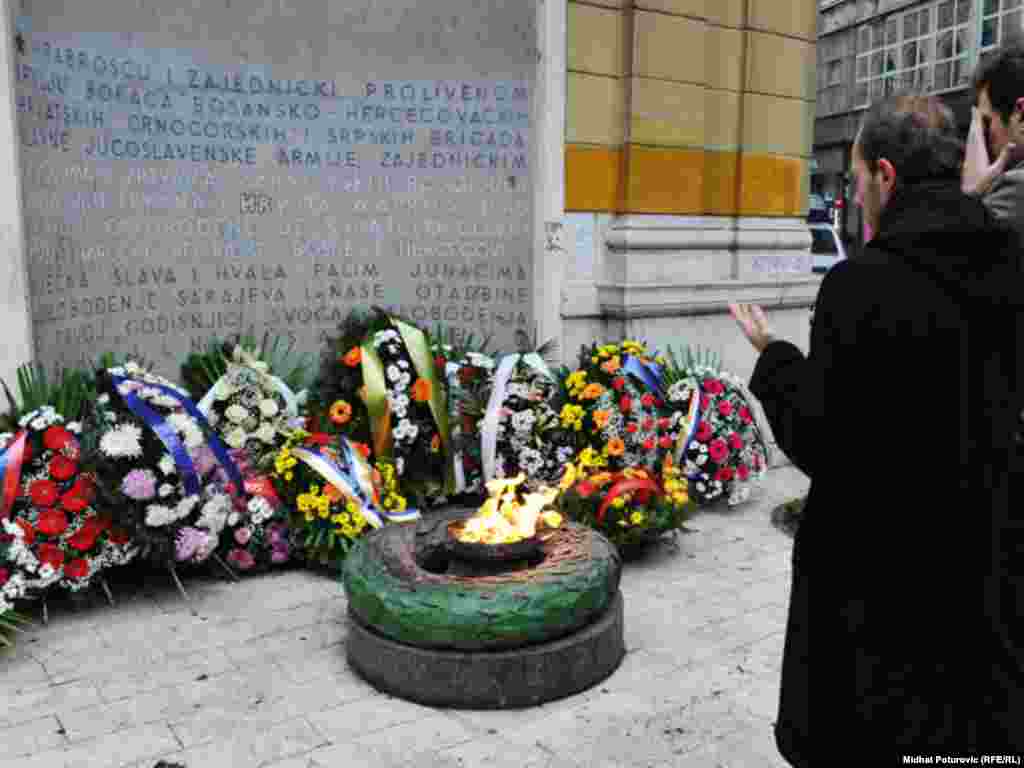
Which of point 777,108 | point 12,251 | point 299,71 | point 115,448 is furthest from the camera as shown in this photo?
point 777,108

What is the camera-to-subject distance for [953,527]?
6.57ft

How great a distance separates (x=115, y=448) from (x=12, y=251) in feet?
3.87

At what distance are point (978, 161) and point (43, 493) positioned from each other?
389cm

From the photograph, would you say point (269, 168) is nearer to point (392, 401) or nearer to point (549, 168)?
point (392, 401)

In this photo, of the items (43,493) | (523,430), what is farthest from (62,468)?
(523,430)

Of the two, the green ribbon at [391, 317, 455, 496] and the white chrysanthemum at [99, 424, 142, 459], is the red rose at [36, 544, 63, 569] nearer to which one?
the white chrysanthemum at [99, 424, 142, 459]

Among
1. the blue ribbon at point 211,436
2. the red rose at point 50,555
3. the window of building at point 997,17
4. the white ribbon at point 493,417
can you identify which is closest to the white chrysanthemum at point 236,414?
the blue ribbon at point 211,436

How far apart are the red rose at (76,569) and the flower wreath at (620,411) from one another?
9.08ft

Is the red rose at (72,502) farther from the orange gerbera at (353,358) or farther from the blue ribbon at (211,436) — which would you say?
the orange gerbera at (353,358)

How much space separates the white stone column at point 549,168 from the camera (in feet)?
21.4

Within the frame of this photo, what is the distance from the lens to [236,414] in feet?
17.5

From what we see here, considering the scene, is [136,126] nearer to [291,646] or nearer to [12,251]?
[12,251]

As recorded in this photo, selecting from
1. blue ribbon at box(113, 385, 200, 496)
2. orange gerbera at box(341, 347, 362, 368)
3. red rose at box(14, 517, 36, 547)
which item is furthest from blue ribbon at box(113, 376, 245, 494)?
orange gerbera at box(341, 347, 362, 368)

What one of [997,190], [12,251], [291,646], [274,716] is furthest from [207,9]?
[997,190]
